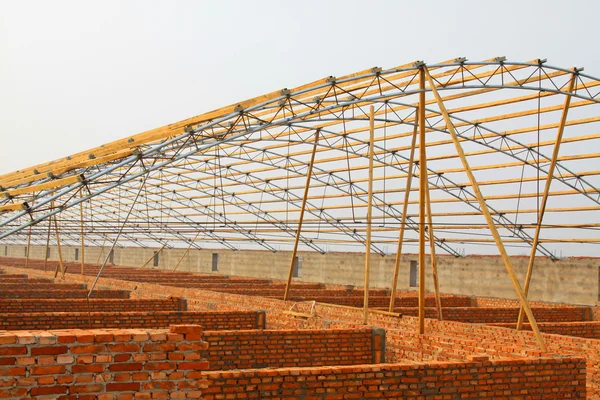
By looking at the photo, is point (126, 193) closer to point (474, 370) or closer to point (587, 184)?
point (587, 184)

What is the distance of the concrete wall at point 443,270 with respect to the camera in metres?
24.5

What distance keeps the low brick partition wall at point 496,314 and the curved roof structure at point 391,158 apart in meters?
2.34

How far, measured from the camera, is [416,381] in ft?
27.4

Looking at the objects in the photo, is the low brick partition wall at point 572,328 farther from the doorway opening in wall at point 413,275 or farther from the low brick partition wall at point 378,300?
the doorway opening in wall at point 413,275

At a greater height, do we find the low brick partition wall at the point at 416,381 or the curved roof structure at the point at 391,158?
the curved roof structure at the point at 391,158

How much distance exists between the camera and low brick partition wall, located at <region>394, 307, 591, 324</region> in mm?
18578

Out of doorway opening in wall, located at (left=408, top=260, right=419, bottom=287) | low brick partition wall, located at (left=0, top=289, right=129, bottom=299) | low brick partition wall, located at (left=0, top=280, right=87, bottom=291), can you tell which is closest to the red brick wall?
low brick partition wall, located at (left=0, top=280, right=87, bottom=291)

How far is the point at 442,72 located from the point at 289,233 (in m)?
20.7

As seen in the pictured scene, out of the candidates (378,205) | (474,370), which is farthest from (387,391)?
(378,205)

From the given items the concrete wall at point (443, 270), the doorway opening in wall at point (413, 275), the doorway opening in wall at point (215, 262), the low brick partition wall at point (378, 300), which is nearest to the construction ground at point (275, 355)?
the low brick partition wall at point (378, 300)

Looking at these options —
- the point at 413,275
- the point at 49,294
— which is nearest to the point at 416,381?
the point at 49,294

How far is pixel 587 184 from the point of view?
71.4 ft

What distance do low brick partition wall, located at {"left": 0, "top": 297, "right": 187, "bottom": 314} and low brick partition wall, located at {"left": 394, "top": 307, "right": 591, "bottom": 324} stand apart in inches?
224

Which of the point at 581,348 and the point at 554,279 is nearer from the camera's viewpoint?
the point at 581,348
